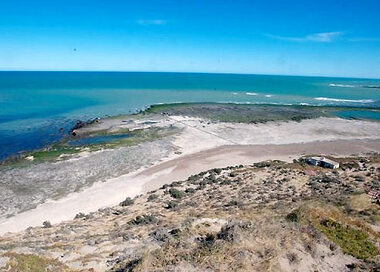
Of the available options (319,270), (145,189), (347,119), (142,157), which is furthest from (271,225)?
(347,119)

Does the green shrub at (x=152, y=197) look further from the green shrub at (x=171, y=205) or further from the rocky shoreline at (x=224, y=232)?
the green shrub at (x=171, y=205)

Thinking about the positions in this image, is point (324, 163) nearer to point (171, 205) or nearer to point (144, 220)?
point (171, 205)

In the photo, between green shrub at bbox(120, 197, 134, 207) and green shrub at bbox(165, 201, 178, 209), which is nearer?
green shrub at bbox(165, 201, 178, 209)

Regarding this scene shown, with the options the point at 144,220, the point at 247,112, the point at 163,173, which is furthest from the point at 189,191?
the point at 247,112

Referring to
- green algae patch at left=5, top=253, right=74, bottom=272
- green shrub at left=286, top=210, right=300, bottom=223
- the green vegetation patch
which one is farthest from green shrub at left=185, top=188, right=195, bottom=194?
the green vegetation patch

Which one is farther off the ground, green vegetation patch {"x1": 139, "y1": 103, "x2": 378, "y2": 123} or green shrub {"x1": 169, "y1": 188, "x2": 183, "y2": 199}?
green vegetation patch {"x1": 139, "y1": 103, "x2": 378, "y2": 123}

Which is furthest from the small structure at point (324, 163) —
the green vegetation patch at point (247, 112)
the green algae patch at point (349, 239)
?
the green vegetation patch at point (247, 112)

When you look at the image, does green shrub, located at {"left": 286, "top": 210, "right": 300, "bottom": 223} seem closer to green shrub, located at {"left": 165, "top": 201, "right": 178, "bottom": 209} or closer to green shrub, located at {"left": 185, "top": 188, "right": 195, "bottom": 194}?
green shrub, located at {"left": 165, "top": 201, "right": 178, "bottom": 209}
